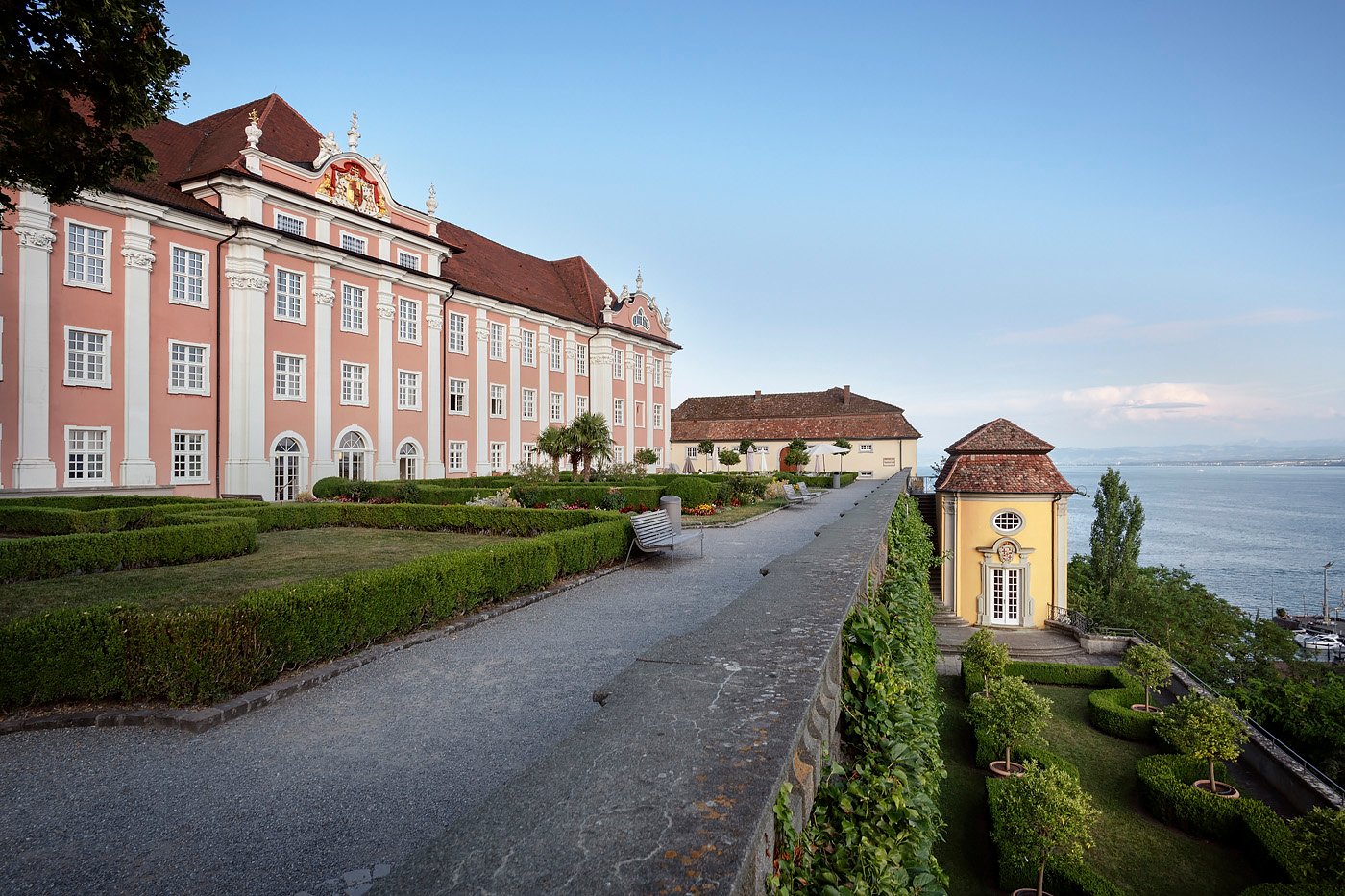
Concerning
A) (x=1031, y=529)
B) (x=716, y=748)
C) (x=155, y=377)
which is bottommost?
(x=1031, y=529)

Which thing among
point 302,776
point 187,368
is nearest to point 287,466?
point 187,368

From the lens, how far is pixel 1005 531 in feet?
84.0

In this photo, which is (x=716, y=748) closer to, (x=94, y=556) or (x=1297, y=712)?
(x=94, y=556)

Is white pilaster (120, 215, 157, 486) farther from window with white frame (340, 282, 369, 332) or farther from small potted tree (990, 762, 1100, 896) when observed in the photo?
small potted tree (990, 762, 1100, 896)

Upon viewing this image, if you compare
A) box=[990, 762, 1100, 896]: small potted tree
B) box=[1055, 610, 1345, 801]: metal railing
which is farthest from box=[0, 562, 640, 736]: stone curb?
box=[1055, 610, 1345, 801]: metal railing

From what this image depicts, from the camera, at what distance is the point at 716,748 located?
2.47 m

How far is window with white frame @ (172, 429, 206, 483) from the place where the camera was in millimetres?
22656

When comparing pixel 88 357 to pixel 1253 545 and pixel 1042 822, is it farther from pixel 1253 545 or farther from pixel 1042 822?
pixel 1253 545

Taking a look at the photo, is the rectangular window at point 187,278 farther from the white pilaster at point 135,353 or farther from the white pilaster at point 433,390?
the white pilaster at point 433,390

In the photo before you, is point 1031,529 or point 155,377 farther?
point 1031,529

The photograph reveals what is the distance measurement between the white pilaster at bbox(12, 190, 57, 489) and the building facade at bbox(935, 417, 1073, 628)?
28680 millimetres

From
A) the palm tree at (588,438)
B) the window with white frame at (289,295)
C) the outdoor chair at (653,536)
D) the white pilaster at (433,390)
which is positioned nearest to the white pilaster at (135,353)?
the window with white frame at (289,295)

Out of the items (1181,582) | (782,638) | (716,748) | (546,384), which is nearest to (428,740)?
(782,638)

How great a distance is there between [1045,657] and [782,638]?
22902 millimetres
